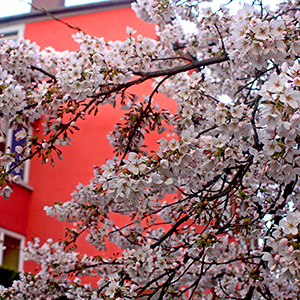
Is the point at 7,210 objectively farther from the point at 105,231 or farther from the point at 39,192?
the point at 105,231

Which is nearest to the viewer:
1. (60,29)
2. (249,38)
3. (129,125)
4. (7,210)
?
(249,38)

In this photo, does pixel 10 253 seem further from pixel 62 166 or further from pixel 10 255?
pixel 62 166

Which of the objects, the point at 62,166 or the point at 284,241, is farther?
the point at 62,166

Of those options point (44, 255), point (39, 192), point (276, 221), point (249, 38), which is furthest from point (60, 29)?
point (249, 38)

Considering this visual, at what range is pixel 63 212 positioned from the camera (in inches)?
175

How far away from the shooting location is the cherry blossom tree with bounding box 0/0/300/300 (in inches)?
96.9

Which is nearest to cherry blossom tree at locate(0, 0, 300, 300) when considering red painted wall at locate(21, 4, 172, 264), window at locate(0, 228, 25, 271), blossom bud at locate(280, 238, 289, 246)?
blossom bud at locate(280, 238, 289, 246)

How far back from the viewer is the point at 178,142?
2.62 meters

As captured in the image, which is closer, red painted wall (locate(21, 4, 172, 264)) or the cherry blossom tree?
the cherry blossom tree

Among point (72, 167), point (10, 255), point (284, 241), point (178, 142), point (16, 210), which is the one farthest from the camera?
point (72, 167)

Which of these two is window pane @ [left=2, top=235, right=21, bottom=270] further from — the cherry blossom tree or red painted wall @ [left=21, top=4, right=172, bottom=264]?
the cherry blossom tree

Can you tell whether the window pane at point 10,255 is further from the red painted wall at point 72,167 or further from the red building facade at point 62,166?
the red painted wall at point 72,167

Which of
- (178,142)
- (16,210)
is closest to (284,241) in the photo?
(178,142)

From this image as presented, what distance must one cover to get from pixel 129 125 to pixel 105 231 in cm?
104
